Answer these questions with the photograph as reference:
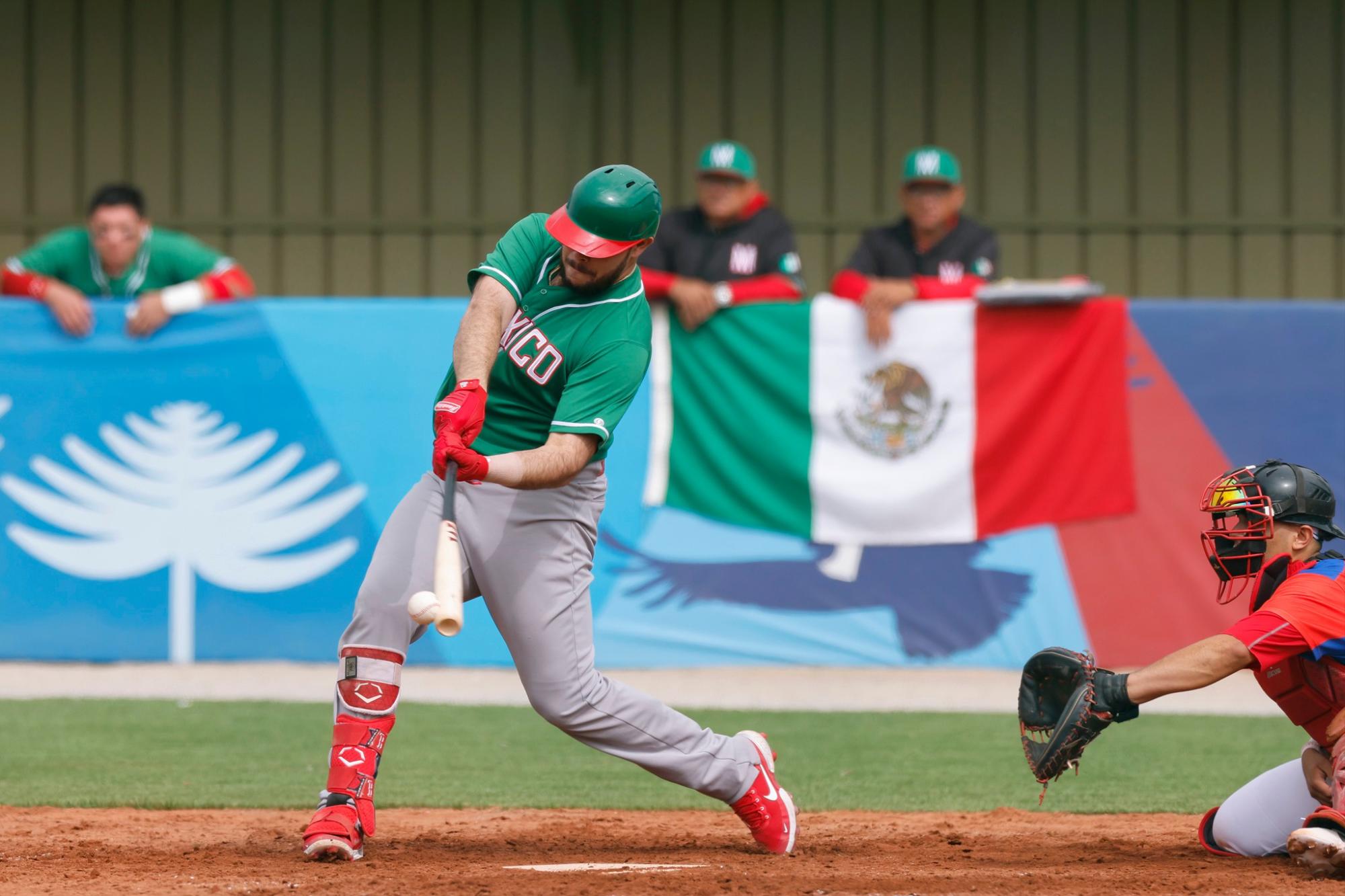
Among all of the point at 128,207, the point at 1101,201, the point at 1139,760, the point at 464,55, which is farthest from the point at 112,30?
the point at 1139,760

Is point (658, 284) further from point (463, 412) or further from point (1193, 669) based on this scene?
point (1193, 669)

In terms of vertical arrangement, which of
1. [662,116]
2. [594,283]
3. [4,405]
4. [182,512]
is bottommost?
[182,512]

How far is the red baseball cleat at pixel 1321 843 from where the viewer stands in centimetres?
383

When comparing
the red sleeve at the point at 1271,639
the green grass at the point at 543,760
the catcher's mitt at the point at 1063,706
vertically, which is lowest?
the green grass at the point at 543,760

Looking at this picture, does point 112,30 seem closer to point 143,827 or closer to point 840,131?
point 840,131

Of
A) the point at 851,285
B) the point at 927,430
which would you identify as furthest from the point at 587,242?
the point at 851,285

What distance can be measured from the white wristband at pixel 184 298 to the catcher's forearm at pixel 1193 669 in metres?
5.57

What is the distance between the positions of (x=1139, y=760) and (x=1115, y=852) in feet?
5.76

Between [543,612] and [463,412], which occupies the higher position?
[463,412]

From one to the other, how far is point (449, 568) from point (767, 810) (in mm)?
1180

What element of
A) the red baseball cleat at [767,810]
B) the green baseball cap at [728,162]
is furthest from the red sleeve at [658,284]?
the red baseball cleat at [767,810]

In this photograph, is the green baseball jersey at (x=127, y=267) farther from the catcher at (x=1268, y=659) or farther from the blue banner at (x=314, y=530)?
the catcher at (x=1268, y=659)

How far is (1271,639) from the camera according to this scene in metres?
3.85

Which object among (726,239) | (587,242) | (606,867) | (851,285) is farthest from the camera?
(726,239)
